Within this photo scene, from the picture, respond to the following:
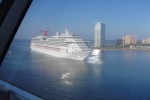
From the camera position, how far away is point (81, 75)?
7.43 feet

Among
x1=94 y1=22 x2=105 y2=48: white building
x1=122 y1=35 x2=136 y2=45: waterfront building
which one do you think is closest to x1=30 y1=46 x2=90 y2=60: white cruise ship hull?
x1=94 y1=22 x2=105 y2=48: white building

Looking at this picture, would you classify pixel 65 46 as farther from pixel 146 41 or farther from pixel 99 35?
pixel 146 41

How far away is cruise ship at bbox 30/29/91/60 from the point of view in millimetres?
2195

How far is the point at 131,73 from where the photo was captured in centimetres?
181

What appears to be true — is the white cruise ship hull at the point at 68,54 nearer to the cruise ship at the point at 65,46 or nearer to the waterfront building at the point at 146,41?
the cruise ship at the point at 65,46

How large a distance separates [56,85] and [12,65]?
2.21ft

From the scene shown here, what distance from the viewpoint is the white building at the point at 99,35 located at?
204 centimetres

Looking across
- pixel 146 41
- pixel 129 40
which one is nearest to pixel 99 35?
pixel 129 40

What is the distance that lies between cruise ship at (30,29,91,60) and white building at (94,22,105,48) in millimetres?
81

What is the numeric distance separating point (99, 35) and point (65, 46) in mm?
341

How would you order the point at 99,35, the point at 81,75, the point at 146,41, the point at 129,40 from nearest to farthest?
the point at 146,41 → the point at 129,40 → the point at 99,35 → the point at 81,75

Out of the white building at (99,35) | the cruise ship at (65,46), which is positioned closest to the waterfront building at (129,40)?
the white building at (99,35)

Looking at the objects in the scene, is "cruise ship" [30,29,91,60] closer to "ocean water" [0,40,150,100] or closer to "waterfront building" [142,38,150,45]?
"ocean water" [0,40,150,100]

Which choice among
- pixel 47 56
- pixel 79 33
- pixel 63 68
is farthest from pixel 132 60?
pixel 47 56
